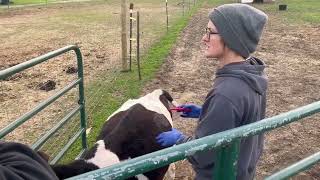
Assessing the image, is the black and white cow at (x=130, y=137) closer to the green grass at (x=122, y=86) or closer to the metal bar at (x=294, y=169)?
the green grass at (x=122, y=86)

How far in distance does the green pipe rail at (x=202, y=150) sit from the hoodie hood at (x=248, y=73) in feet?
1.18

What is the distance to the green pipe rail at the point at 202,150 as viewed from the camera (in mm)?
1633

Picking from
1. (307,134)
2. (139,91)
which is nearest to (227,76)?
(307,134)

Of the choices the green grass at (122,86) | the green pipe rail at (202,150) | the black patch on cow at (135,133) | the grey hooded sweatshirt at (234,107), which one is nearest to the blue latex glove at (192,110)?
Result: the black patch on cow at (135,133)

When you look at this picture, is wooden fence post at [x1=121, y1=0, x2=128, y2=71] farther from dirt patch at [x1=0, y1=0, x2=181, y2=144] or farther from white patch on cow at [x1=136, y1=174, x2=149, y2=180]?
white patch on cow at [x1=136, y1=174, x2=149, y2=180]

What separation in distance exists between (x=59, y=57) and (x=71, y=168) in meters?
7.69

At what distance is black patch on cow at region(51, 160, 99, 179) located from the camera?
3523 mm

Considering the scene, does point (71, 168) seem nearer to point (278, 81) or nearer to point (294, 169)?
point (294, 169)

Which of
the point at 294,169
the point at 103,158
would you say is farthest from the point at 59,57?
the point at 294,169

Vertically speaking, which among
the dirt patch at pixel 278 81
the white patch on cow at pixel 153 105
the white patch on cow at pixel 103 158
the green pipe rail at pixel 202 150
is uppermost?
the green pipe rail at pixel 202 150

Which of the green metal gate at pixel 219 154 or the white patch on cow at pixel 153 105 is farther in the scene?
the white patch on cow at pixel 153 105

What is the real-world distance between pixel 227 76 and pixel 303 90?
248 inches

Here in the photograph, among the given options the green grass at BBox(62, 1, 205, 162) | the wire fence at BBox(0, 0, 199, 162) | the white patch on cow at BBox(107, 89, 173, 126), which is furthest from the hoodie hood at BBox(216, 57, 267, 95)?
the wire fence at BBox(0, 0, 199, 162)

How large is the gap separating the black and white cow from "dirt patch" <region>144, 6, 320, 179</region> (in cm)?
86
